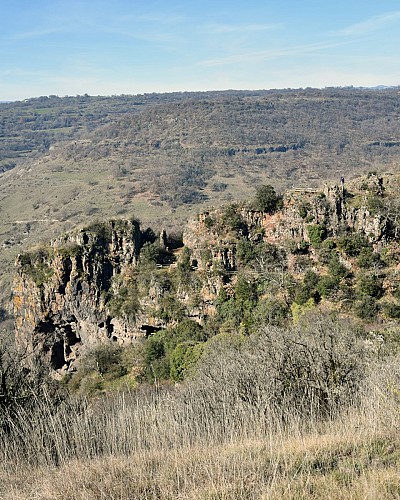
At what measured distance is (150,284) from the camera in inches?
1192

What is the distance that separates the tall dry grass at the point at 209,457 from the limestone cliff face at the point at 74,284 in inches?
863

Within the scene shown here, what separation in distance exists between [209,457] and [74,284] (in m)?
26.4

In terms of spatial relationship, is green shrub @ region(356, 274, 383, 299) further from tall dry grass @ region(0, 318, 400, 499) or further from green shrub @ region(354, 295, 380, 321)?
tall dry grass @ region(0, 318, 400, 499)

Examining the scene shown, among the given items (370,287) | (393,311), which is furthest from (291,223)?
(393,311)

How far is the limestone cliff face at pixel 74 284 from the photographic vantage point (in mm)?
31094

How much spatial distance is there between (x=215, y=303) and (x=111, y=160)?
448 feet

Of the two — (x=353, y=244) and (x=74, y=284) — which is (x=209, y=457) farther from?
(x=74, y=284)

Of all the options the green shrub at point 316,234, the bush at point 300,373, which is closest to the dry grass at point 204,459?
the bush at point 300,373

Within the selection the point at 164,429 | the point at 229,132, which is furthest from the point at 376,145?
the point at 164,429

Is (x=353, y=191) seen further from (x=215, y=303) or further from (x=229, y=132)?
→ (x=229, y=132)

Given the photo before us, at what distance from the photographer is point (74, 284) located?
31219mm

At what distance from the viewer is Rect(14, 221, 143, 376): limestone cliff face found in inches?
1224

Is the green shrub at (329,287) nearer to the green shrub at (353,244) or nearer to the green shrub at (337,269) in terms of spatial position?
the green shrub at (337,269)

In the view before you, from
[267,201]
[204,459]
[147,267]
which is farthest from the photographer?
[147,267]
